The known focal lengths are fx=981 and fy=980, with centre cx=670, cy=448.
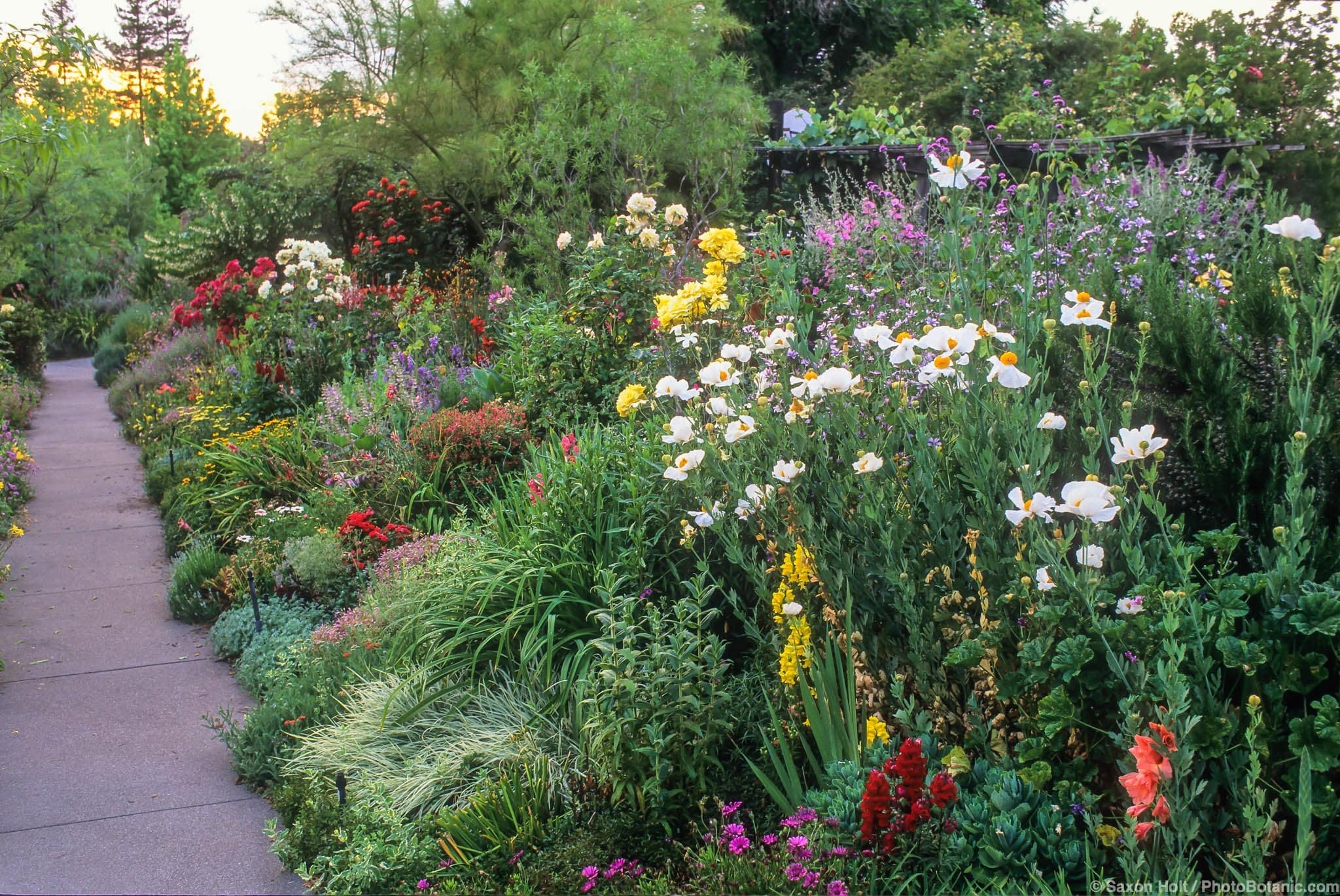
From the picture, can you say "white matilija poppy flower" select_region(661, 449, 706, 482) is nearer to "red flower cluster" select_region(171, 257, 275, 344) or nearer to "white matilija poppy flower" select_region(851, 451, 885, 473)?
"white matilija poppy flower" select_region(851, 451, 885, 473)

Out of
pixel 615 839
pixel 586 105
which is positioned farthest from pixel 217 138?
pixel 615 839

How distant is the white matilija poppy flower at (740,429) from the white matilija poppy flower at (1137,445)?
1.15 meters

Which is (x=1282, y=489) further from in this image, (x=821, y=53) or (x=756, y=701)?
Result: (x=821, y=53)

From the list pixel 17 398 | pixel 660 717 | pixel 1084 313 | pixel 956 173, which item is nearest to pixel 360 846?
pixel 660 717

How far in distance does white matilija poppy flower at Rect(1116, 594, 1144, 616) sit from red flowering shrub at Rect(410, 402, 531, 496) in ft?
12.9

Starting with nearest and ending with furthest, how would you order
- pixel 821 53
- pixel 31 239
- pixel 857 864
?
1. pixel 857 864
2. pixel 31 239
3. pixel 821 53

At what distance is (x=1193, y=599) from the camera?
7.13ft

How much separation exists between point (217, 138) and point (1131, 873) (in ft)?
112

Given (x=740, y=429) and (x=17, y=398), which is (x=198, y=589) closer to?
(x=740, y=429)

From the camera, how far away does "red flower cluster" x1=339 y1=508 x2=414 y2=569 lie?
520cm

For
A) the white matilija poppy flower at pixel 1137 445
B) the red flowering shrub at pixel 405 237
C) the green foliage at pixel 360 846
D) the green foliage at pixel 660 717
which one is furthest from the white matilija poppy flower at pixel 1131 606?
the red flowering shrub at pixel 405 237

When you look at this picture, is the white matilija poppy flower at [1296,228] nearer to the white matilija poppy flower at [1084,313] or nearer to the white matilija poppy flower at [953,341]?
the white matilija poppy flower at [1084,313]

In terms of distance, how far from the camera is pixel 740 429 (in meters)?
Answer: 3.11

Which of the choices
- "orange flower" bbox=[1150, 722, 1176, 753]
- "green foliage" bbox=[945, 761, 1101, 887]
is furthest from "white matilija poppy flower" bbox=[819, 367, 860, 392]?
"orange flower" bbox=[1150, 722, 1176, 753]
